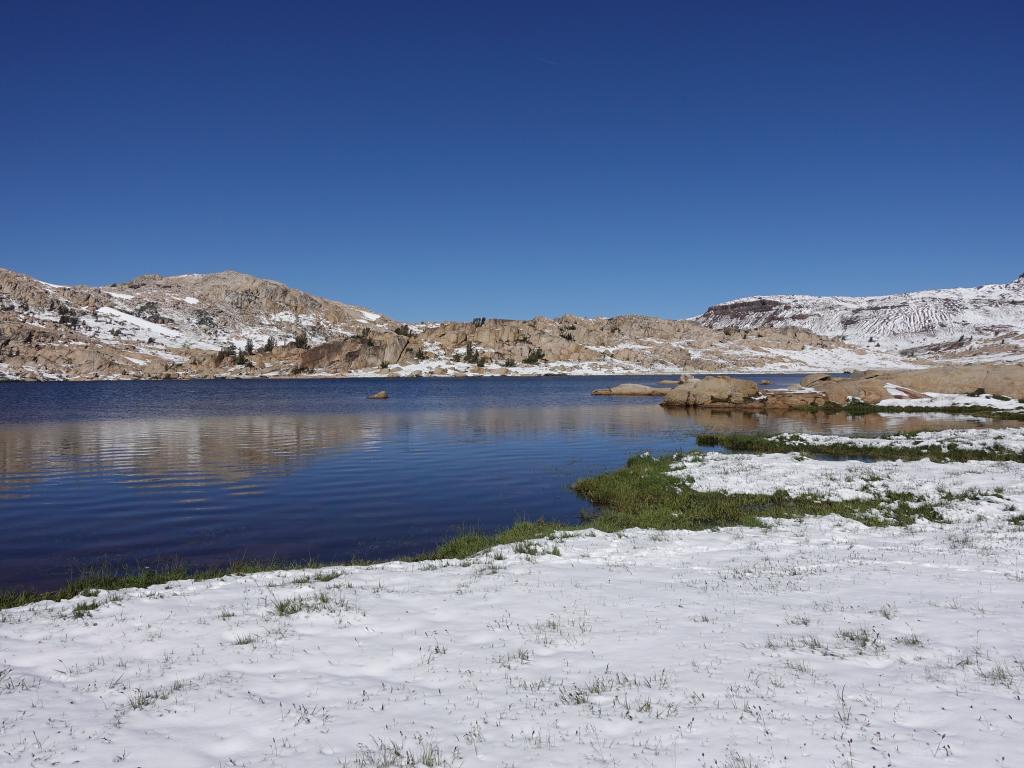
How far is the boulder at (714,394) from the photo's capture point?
83375 millimetres

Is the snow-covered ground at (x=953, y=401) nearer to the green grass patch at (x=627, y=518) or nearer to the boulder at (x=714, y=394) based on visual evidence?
the boulder at (x=714, y=394)

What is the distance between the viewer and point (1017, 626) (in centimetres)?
1016

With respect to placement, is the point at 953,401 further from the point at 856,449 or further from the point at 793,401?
the point at 856,449

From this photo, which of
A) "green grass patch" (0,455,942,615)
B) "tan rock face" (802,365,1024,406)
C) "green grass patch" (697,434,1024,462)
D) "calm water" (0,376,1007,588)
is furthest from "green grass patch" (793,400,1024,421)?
"green grass patch" (0,455,942,615)

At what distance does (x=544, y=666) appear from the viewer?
9312mm

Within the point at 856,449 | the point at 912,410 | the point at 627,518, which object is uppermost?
the point at 912,410

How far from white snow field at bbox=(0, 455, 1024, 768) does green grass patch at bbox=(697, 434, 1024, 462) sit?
20185 millimetres

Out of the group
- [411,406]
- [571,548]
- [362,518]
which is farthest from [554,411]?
[571,548]

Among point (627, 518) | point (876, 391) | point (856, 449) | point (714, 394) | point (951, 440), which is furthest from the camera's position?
point (714, 394)

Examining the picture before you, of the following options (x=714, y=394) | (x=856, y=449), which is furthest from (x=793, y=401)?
(x=856, y=449)

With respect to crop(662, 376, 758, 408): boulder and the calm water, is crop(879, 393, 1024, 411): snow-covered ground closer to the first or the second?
the calm water

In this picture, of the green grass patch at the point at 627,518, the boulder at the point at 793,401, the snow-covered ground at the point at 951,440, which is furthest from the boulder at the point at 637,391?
the green grass patch at the point at 627,518

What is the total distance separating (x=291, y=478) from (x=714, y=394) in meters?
65.2

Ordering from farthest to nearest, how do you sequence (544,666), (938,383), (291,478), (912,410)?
(938,383), (912,410), (291,478), (544,666)
